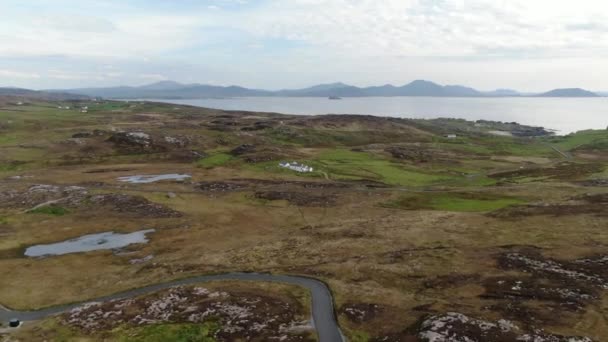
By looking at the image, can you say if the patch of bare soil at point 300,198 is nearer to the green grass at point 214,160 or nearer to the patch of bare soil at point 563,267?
the green grass at point 214,160

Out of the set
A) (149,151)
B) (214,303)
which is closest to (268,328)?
(214,303)

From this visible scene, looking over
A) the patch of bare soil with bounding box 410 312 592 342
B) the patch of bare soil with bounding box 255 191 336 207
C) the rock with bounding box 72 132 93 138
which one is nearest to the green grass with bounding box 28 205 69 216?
the patch of bare soil with bounding box 255 191 336 207

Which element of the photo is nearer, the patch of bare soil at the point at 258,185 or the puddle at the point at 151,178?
the patch of bare soil at the point at 258,185

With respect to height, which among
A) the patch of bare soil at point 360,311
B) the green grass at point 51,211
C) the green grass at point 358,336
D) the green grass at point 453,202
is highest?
the green grass at point 453,202

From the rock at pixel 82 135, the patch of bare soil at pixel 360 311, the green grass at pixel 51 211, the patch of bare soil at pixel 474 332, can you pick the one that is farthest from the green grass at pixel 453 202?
the rock at pixel 82 135

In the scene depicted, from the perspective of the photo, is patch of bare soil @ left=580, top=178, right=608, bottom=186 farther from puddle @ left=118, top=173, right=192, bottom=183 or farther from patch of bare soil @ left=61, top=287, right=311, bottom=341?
puddle @ left=118, top=173, right=192, bottom=183
